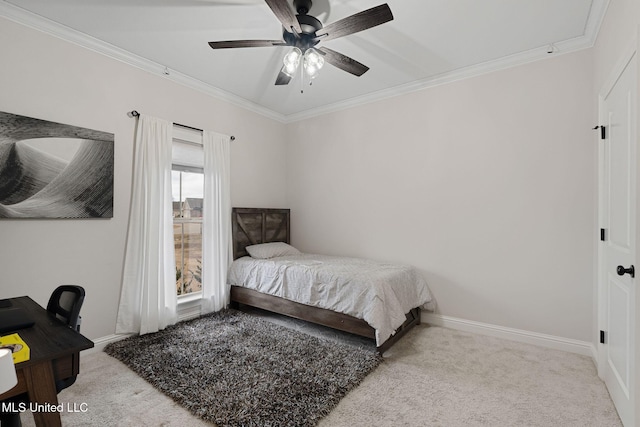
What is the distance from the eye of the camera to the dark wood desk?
107 cm

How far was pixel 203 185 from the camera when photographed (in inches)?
143

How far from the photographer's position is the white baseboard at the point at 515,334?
2648 millimetres

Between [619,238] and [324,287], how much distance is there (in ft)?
7.24

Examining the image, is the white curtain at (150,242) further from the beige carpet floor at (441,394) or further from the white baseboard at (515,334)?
the white baseboard at (515,334)

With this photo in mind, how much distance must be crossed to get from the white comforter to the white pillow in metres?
0.11

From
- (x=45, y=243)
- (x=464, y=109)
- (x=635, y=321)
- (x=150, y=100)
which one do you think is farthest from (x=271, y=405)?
(x=464, y=109)

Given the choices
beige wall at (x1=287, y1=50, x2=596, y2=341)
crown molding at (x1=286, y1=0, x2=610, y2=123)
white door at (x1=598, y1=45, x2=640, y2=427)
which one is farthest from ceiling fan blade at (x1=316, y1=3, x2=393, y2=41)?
beige wall at (x1=287, y1=50, x2=596, y2=341)

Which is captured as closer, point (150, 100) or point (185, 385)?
point (185, 385)

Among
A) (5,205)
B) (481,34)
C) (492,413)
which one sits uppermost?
(481,34)

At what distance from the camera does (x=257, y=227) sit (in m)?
4.21

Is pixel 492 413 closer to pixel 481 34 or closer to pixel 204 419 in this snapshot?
pixel 204 419

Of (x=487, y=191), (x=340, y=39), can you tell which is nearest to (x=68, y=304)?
(x=340, y=39)

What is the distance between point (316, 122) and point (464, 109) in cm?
200

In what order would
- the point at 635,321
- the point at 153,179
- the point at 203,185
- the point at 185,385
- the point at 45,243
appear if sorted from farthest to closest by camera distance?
the point at 203,185, the point at 153,179, the point at 45,243, the point at 185,385, the point at 635,321
